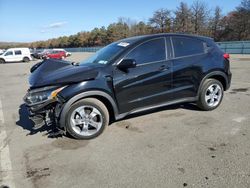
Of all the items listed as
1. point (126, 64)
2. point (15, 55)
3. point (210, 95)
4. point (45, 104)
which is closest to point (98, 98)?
point (126, 64)

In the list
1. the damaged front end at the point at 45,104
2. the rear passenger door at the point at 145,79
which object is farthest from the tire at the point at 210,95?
the damaged front end at the point at 45,104

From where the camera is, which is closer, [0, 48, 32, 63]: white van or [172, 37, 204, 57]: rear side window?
[172, 37, 204, 57]: rear side window

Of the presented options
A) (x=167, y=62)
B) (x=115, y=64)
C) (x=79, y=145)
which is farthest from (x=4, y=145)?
(x=167, y=62)

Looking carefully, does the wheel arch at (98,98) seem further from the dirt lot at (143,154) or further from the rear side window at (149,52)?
the rear side window at (149,52)

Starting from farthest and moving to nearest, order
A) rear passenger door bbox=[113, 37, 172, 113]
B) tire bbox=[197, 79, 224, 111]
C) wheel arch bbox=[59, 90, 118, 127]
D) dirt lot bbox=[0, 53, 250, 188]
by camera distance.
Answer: tire bbox=[197, 79, 224, 111], rear passenger door bbox=[113, 37, 172, 113], wheel arch bbox=[59, 90, 118, 127], dirt lot bbox=[0, 53, 250, 188]

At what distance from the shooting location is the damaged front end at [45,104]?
15.0 feet

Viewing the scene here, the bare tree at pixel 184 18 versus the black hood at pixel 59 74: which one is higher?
the bare tree at pixel 184 18

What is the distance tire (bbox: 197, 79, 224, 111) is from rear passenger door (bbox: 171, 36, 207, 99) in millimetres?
214

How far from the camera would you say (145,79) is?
5117 millimetres

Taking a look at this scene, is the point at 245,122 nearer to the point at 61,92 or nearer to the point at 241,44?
the point at 61,92

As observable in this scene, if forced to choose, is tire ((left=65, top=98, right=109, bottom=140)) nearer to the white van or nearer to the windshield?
the windshield

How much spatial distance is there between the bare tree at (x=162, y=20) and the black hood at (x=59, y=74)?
6526 centimetres

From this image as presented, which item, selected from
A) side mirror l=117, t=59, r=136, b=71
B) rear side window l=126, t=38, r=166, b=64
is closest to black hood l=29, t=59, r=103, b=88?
side mirror l=117, t=59, r=136, b=71

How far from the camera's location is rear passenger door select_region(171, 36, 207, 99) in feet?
18.1
